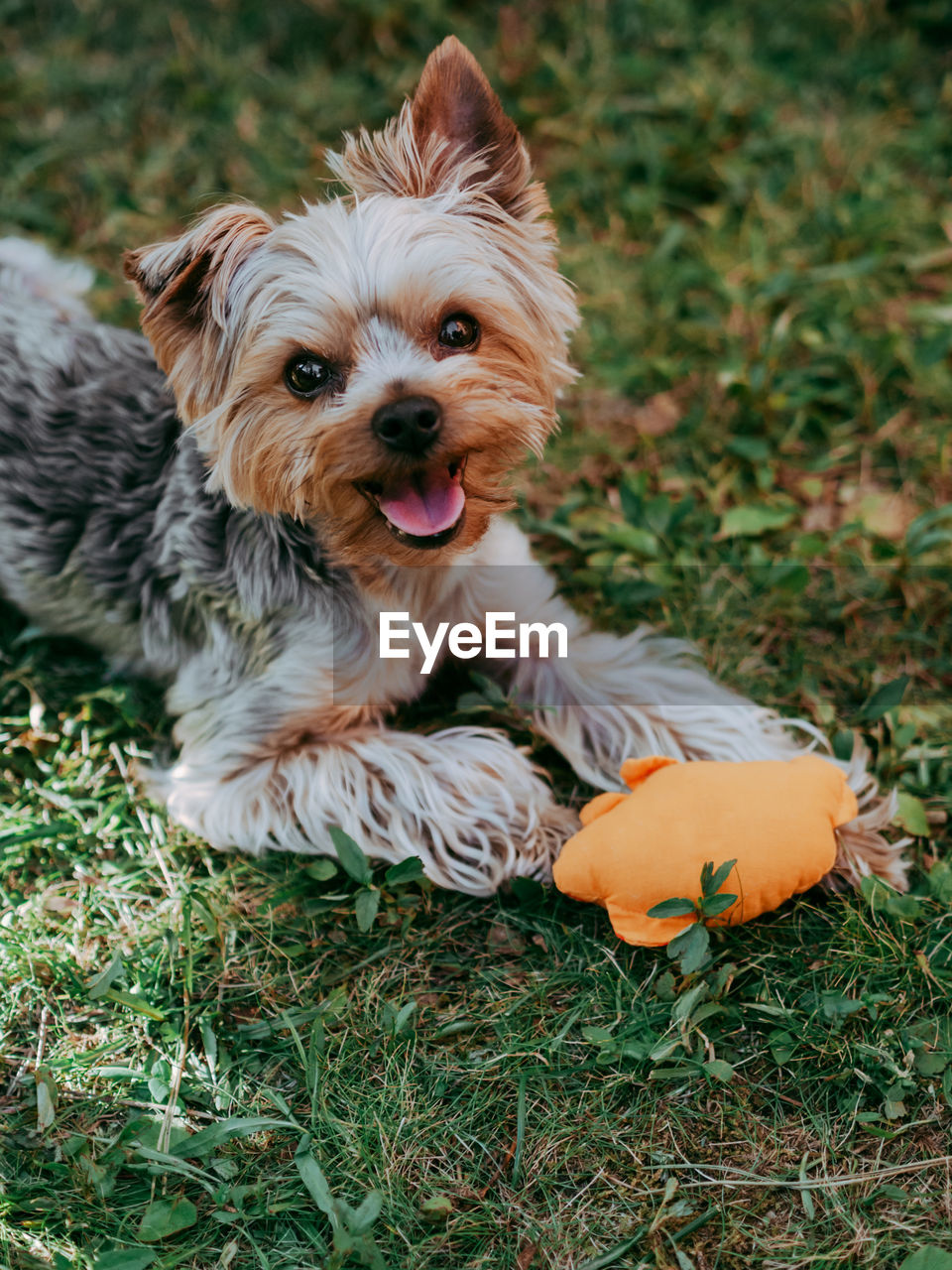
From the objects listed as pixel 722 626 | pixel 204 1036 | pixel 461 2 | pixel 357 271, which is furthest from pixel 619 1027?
pixel 461 2

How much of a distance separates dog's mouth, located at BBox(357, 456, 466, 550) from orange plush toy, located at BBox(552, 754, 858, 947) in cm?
103

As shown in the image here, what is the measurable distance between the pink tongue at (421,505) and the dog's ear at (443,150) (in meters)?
0.93

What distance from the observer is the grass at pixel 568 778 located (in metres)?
3.03

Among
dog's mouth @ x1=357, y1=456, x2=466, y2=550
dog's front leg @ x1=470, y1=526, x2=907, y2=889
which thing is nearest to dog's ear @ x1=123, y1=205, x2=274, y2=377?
dog's mouth @ x1=357, y1=456, x2=466, y2=550

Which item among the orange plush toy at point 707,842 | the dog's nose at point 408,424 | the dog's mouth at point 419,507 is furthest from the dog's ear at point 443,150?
the orange plush toy at point 707,842

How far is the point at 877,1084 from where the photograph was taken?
123 inches

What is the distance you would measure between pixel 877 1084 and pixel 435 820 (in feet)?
5.21

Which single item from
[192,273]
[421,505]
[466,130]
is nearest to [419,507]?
[421,505]

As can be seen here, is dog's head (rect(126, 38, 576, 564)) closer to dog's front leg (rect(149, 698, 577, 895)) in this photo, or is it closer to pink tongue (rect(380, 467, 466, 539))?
pink tongue (rect(380, 467, 466, 539))

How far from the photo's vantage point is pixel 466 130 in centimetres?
343

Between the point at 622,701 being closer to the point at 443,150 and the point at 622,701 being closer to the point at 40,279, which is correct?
the point at 443,150

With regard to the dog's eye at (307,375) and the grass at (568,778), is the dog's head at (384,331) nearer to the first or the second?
the dog's eye at (307,375)

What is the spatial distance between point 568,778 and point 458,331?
5.58 ft

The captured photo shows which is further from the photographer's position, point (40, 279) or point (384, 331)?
point (40, 279)
